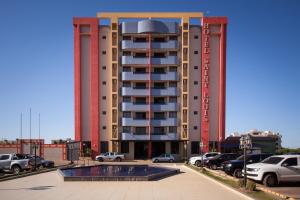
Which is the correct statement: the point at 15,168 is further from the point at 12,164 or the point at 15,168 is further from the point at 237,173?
the point at 237,173

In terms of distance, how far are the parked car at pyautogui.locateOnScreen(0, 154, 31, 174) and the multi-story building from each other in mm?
28103

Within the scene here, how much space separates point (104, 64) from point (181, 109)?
15.3m

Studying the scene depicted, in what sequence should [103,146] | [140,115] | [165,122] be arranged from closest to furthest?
[165,122]
[103,146]
[140,115]

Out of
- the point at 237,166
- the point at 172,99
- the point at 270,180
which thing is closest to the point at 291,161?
the point at 270,180

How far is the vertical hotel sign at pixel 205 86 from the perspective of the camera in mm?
57719

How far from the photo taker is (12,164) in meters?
29.4

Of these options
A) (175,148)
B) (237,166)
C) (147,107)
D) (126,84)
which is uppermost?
(126,84)

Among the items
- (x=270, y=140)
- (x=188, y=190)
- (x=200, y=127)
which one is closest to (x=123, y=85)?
(x=200, y=127)

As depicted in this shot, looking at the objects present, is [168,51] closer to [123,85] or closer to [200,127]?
[123,85]

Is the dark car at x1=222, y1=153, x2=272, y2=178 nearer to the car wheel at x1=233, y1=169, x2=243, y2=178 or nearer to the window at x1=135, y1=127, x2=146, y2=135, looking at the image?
the car wheel at x1=233, y1=169, x2=243, y2=178

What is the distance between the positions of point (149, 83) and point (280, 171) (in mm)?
40830

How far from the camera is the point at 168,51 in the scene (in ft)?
→ 196

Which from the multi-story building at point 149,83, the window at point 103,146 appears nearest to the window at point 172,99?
the multi-story building at point 149,83

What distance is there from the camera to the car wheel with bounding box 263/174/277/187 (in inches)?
740
